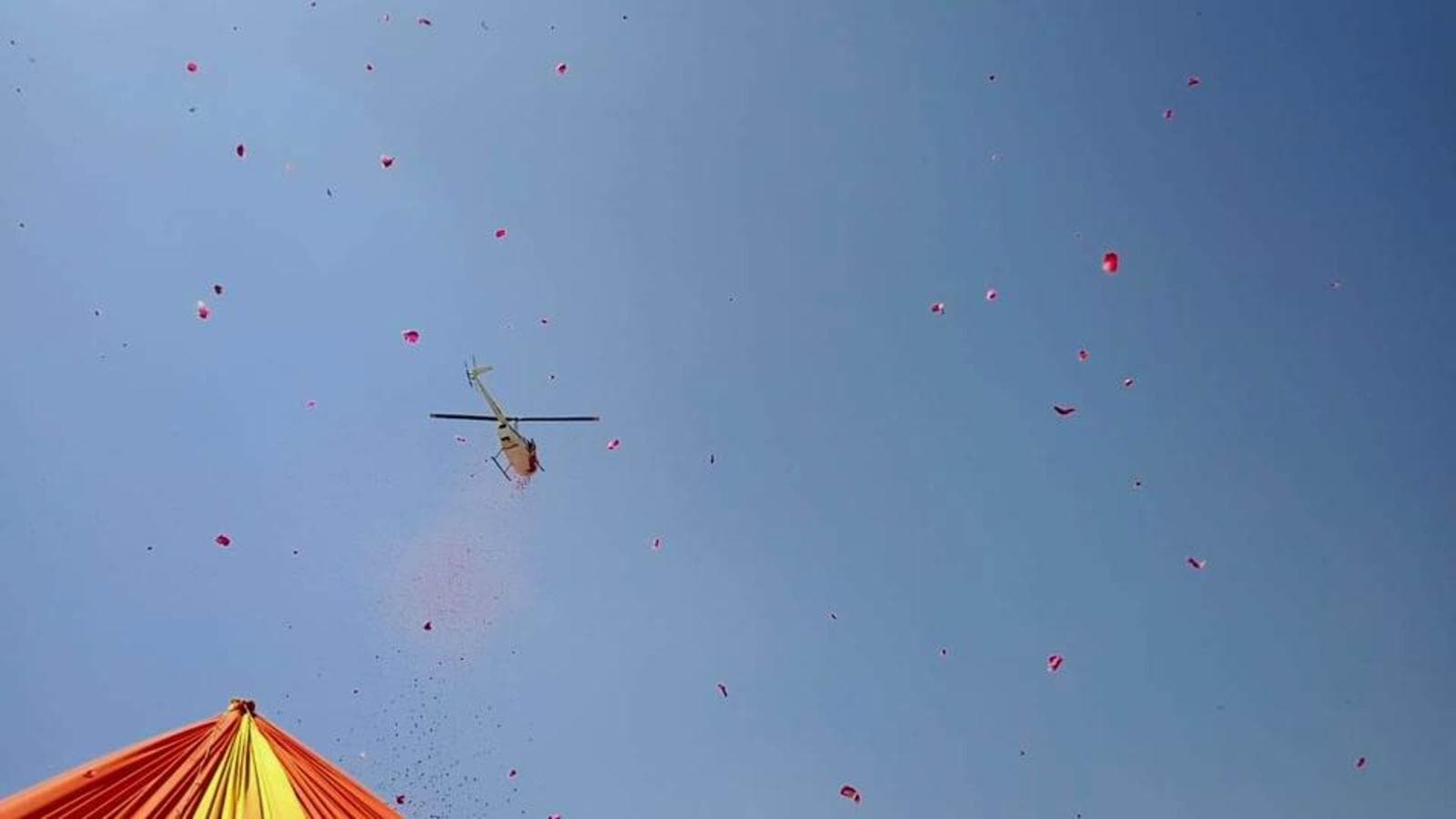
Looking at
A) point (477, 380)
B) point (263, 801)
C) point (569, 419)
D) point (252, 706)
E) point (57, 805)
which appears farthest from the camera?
point (477, 380)

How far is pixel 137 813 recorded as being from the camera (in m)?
5.49

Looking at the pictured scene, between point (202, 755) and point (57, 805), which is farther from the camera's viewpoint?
point (202, 755)

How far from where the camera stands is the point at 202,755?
6.06 meters

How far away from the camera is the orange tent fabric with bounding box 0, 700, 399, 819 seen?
17.7 ft

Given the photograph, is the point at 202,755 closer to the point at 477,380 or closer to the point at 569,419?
the point at 569,419

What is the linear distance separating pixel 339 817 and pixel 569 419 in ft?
32.2

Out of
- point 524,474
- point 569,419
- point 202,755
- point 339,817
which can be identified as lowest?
point 339,817

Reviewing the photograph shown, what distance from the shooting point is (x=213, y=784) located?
19.5 feet

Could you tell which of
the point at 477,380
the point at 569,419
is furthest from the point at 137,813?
the point at 477,380

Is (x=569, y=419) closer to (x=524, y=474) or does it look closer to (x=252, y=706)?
(x=524, y=474)

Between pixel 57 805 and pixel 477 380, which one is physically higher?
pixel 477 380

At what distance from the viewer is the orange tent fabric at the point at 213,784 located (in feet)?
17.7

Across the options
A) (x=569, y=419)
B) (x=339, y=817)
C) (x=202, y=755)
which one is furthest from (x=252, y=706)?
(x=569, y=419)

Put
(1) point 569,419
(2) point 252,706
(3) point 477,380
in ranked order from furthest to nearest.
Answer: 1. (3) point 477,380
2. (1) point 569,419
3. (2) point 252,706
